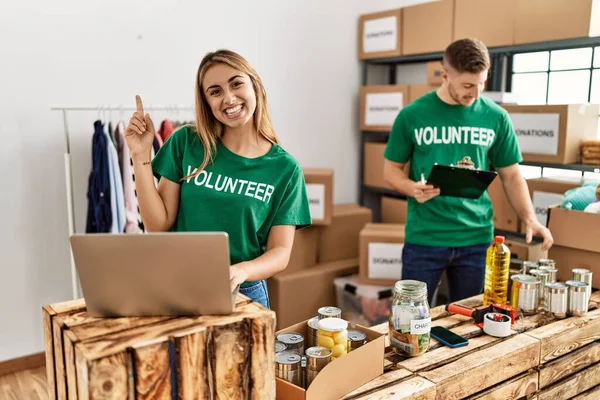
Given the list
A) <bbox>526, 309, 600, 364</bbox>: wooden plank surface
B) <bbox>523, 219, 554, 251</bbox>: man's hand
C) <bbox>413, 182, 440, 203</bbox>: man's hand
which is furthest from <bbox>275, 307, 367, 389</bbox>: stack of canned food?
<bbox>523, 219, 554, 251</bbox>: man's hand

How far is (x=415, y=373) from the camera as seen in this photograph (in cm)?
132

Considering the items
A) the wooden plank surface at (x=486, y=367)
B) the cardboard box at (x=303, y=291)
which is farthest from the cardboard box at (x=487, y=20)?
the wooden plank surface at (x=486, y=367)

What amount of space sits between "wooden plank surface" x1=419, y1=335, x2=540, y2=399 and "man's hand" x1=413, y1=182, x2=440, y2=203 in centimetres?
61

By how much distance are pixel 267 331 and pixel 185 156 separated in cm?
62

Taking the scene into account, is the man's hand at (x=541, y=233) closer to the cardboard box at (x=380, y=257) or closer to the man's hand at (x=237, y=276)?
the cardboard box at (x=380, y=257)

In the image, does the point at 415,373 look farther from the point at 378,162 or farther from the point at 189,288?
the point at 378,162

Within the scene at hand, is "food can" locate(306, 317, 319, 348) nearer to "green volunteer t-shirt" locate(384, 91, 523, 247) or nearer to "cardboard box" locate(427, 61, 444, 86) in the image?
"green volunteer t-shirt" locate(384, 91, 523, 247)

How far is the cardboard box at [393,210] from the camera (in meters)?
3.57

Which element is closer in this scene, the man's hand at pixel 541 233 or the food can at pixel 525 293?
the food can at pixel 525 293

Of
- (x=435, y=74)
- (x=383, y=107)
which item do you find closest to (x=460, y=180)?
(x=435, y=74)

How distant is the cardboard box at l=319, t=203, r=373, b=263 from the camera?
3438 mm

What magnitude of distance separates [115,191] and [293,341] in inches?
65.7

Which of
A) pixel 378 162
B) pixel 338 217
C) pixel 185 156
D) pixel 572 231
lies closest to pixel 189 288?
pixel 185 156

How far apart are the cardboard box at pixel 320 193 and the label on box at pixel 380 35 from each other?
0.97 m
